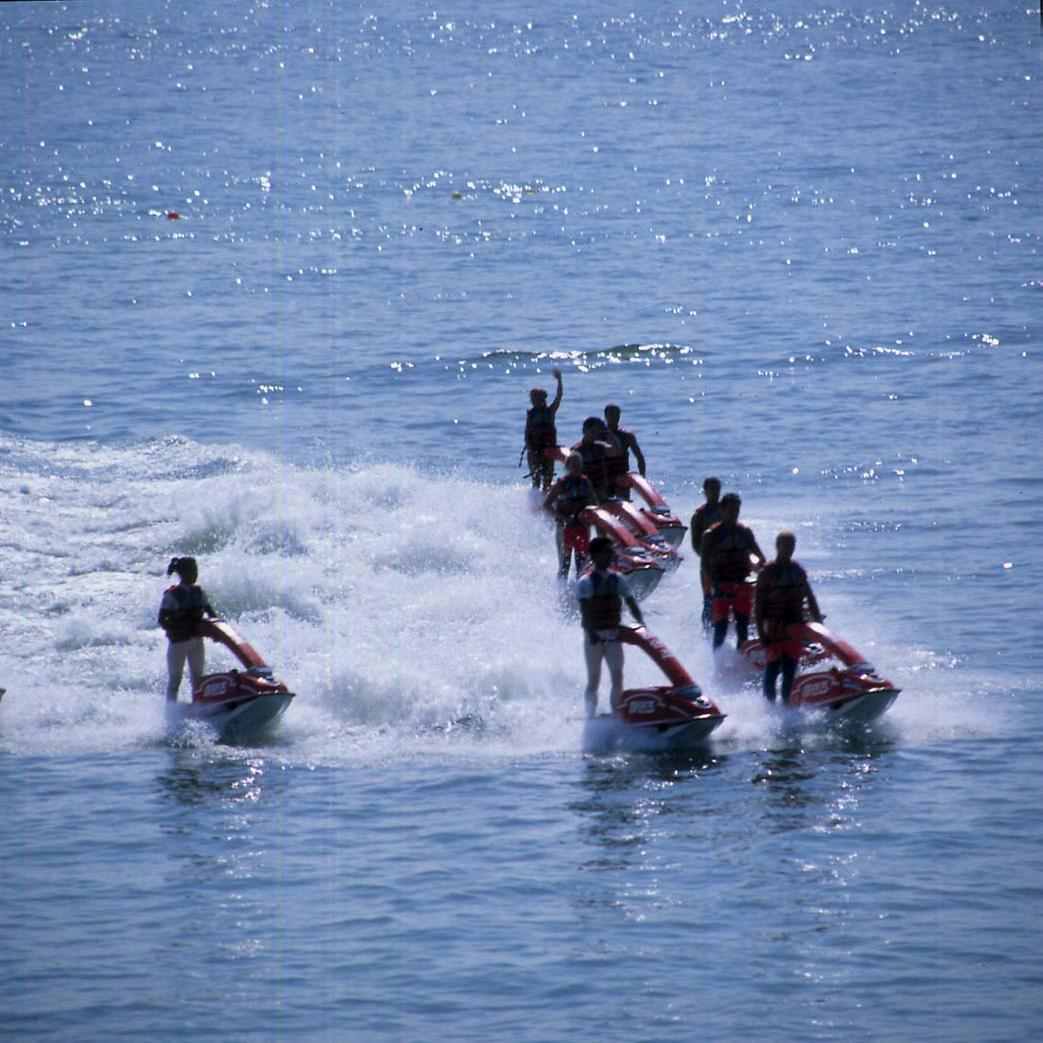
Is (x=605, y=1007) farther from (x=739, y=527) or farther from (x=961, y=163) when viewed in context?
(x=961, y=163)

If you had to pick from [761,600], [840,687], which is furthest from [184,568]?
[840,687]

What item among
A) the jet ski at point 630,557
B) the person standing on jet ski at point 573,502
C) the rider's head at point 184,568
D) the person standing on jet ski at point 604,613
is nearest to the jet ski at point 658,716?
the person standing on jet ski at point 604,613

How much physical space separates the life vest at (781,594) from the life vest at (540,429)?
28.8ft

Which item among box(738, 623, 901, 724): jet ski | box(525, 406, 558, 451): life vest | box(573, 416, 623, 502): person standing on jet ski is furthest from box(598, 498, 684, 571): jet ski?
box(738, 623, 901, 724): jet ski

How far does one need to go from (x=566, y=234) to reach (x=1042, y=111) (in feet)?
104

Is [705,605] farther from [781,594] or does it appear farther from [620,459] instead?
[620,459]

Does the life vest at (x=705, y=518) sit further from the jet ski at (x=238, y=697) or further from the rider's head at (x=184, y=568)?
the rider's head at (x=184, y=568)

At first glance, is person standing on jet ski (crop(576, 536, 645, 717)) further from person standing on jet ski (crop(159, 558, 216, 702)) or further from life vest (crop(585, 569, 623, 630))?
person standing on jet ski (crop(159, 558, 216, 702))

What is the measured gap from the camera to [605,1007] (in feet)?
42.5

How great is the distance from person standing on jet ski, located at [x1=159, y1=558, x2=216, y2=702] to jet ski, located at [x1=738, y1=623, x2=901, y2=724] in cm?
569

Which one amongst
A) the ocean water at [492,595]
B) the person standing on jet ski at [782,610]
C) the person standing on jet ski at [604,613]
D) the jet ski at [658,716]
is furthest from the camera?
the person standing on jet ski at [782,610]

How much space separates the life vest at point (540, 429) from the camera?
85.7ft

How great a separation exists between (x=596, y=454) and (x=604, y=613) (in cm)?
650

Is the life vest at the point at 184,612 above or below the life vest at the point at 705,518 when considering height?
below
